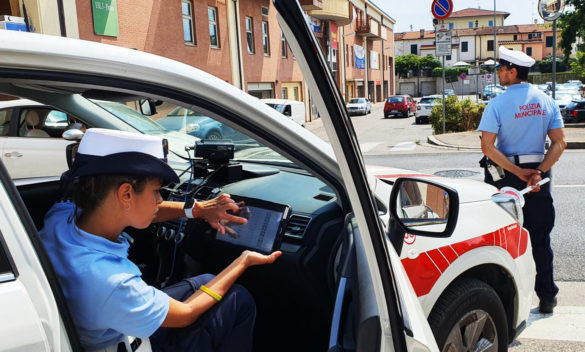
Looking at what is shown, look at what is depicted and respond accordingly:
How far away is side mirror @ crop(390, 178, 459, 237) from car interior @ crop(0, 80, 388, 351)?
0.13 m

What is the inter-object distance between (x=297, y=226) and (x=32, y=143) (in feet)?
20.0

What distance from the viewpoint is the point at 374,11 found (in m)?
53.8

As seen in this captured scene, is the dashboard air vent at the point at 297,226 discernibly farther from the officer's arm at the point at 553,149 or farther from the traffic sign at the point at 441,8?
the traffic sign at the point at 441,8

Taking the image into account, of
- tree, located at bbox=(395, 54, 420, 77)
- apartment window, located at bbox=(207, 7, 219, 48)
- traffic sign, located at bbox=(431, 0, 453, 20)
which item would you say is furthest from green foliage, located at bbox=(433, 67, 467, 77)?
traffic sign, located at bbox=(431, 0, 453, 20)

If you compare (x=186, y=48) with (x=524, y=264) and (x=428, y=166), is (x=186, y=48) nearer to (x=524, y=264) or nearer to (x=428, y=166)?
(x=428, y=166)

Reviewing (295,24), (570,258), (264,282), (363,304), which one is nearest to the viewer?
(295,24)

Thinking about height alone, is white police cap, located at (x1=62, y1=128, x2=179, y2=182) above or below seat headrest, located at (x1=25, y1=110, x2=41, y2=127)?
below

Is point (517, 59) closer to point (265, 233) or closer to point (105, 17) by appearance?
point (265, 233)

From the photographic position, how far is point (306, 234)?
229 cm

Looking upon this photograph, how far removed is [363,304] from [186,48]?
18.2m

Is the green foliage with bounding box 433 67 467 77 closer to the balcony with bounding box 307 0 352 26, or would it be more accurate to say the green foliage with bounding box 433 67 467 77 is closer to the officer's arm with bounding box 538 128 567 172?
the balcony with bounding box 307 0 352 26

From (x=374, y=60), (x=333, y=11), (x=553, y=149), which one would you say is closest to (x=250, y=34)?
(x=333, y=11)

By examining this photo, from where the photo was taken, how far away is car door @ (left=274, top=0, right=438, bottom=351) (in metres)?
1.10

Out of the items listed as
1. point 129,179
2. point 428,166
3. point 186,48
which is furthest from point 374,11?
point 129,179
